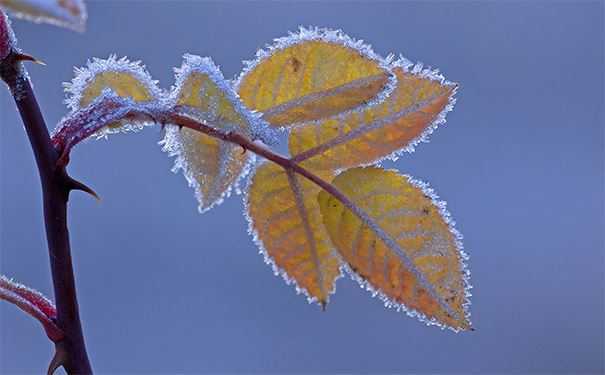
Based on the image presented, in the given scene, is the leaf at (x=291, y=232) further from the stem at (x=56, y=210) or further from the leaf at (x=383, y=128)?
the stem at (x=56, y=210)

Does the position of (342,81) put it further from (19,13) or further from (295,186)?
(19,13)

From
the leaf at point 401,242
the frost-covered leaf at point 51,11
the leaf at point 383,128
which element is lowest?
the leaf at point 401,242

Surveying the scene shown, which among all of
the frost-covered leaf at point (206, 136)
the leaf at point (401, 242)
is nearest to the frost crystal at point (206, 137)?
the frost-covered leaf at point (206, 136)

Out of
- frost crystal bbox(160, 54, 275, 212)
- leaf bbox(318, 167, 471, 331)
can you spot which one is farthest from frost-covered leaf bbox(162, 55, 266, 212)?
leaf bbox(318, 167, 471, 331)

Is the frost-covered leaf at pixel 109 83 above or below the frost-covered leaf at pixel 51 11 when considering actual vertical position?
above

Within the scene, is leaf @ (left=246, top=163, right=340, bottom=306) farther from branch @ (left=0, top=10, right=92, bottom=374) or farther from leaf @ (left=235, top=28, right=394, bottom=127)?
branch @ (left=0, top=10, right=92, bottom=374)
